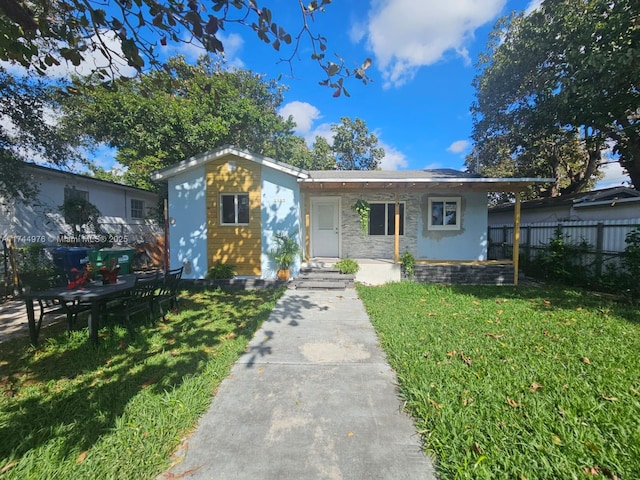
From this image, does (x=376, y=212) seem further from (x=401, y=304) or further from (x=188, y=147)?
(x=188, y=147)

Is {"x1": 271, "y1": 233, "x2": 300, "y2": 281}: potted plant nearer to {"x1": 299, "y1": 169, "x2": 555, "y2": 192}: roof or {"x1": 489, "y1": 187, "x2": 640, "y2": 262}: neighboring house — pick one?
{"x1": 299, "y1": 169, "x2": 555, "y2": 192}: roof

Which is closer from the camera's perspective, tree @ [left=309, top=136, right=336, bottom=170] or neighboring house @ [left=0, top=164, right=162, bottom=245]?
neighboring house @ [left=0, top=164, right=162, bottom=245]

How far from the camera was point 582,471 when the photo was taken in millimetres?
1932

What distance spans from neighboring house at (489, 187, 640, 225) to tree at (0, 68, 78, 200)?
54.8 feet

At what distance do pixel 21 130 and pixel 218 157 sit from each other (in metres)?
5.16

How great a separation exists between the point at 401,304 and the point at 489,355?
2673 millimetres

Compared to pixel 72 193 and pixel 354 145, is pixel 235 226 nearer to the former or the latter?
pixel 72 193

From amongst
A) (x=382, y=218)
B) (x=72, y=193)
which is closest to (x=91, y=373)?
(x=382, y=218)

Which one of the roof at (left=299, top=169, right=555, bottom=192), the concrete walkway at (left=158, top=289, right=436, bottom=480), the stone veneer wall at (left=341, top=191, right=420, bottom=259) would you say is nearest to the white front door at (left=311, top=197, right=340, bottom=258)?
the stone veneer wall at (left=341, top=191, right=420, bottom=259)

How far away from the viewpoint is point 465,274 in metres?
8.80

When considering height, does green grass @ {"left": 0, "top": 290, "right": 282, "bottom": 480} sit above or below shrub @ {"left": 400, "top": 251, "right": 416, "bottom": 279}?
below

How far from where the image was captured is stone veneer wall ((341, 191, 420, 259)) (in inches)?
406

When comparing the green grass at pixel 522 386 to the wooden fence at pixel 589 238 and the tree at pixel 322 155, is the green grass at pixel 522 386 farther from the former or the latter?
the tree at pixel 322 155

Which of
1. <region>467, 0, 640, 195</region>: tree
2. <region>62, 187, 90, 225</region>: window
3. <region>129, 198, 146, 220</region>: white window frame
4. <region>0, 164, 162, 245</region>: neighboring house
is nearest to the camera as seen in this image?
<region>467, 0, 640, 195</region>: tree
